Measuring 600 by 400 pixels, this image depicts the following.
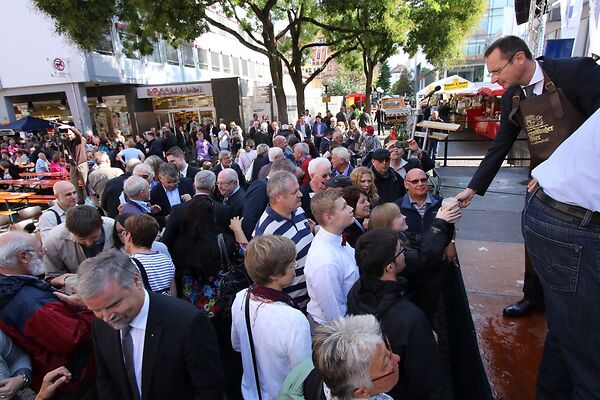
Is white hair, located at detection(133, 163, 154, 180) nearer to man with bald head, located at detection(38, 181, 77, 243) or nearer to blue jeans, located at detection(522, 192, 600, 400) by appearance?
man with bald head, located at detection(38, 181, 77, 243)

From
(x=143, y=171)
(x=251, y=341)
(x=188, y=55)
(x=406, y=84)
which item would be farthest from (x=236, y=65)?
(x=406, y=84)

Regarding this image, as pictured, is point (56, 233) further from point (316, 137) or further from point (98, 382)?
point (316, 137)

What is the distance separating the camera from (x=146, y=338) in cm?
184

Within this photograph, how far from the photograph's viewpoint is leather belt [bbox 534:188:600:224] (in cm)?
121

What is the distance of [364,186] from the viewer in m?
4.23

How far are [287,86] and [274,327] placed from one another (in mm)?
39249

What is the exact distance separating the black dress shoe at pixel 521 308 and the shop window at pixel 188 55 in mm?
30997

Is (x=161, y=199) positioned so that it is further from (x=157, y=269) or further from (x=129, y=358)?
(x=129, y=358)

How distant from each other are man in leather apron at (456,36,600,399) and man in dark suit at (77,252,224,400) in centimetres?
154

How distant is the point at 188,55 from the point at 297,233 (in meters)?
30.8

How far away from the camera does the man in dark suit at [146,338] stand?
1780 millimetres

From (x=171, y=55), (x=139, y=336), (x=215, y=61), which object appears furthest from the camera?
(x=215, y=61)

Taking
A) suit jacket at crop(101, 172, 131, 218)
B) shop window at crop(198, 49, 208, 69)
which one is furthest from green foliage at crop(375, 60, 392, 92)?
suit jacket at crop(101, 172, 131, 218)

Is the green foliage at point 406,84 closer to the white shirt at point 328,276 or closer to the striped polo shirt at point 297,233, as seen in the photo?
the striped polo shirt at point 297,233
